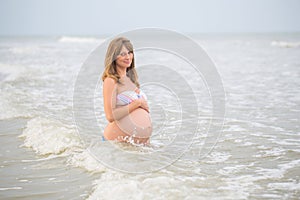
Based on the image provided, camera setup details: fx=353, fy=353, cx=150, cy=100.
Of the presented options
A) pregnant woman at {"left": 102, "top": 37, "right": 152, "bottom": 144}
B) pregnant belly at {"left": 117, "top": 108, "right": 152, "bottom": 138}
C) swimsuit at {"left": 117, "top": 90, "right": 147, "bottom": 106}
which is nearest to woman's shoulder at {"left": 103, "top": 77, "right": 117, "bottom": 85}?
pregnant woman at {"left": 102, "top": 37, "right": 152, "bottom": 144}

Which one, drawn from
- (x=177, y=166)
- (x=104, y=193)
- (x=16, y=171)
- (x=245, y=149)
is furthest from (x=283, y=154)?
(x=16, y=171)

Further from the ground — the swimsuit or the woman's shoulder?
the woman's shoulder

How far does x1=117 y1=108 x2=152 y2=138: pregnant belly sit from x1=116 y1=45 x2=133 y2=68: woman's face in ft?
2.14

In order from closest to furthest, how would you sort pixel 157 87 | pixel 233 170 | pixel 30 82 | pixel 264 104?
1. pixel 233 170
2. pixel 264 104
3. pixel 157 87
4. pixel 30 82

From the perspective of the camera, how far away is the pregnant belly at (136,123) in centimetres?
480

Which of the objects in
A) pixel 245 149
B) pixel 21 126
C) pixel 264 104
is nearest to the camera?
pixel 245 149

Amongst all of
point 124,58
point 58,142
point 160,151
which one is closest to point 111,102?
point 124,58

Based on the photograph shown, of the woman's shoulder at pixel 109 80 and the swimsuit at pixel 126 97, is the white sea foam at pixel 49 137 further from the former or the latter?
the woman's shoulder at pixel 109 80

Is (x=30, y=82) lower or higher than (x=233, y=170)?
higher

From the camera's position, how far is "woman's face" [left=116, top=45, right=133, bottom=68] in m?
4.66

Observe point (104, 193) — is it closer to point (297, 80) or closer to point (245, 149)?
point (245, 149)

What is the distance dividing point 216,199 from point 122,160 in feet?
4.88

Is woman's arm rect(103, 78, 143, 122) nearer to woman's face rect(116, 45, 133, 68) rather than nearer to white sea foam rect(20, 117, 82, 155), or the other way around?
woman's face rect(116, 45, 133, 68)

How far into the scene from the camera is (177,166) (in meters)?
4.59
